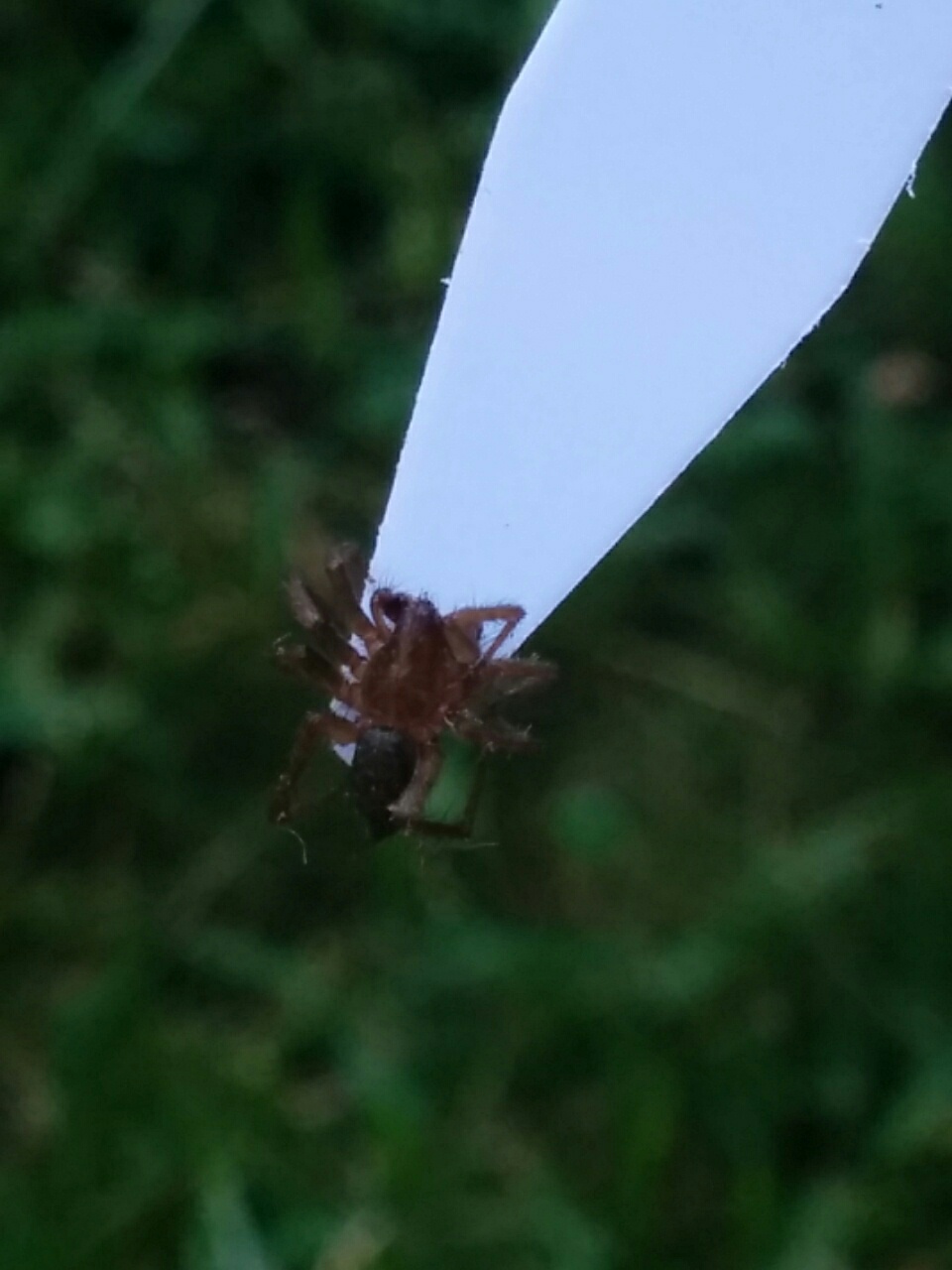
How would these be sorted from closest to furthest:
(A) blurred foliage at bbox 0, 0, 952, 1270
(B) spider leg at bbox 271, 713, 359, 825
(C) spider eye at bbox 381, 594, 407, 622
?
(C) spider eye at bbox 381, 594, 407, 622 < (B) spider leg at bbox 271, 713, 359, 825 < (A) blurred foliage at bbox 0, 0, 952, 1270

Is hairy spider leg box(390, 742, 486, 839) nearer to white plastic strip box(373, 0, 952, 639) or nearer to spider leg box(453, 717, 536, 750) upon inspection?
spider leg box(453, 717, 536, 750)

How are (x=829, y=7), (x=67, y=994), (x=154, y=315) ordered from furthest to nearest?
(x=154, y=315), (x=67, y=994), (x=829, y=7)

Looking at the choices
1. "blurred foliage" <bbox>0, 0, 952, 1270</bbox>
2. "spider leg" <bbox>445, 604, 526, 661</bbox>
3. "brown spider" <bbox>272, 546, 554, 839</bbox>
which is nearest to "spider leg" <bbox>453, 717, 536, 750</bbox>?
"brown spider" <bbox>272, 546, 554, 839</bbox>

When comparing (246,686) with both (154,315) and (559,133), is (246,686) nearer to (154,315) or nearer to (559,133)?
(154,315)

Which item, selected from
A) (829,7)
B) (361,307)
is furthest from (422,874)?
(829,7)

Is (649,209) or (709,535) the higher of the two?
(709,535)

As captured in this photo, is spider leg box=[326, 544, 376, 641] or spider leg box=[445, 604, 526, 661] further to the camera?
spider leg box=[326, 544, 376, 641]

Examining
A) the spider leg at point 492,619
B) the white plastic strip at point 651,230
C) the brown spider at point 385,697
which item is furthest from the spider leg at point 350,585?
the white plastic strip at point 651,230
